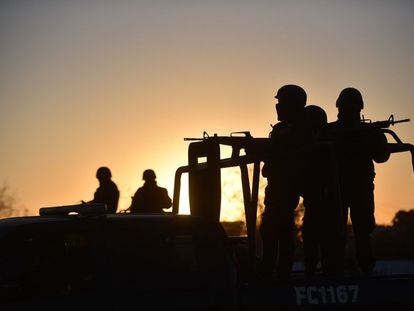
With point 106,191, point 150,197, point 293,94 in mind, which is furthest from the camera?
point 150,197

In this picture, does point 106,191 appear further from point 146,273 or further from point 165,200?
point 146,273

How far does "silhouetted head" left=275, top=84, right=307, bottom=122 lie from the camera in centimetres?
972

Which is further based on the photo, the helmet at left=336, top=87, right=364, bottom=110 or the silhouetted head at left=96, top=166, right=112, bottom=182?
the silhouetted head at left=96, top=166, right=112, bottom=182

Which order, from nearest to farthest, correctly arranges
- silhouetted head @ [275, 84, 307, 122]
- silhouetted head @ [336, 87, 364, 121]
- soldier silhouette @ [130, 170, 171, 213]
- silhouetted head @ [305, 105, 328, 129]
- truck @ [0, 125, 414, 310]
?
truck @ [0, 125, 414, 310] → silhouetted head @ [305, 105, 328, 129] → silhouetted head @ [275, 84, 307, 122] → silhouetted head @ [336, 87, 364, 121] → soldier silhouette @ [130, 170, 171, 213]

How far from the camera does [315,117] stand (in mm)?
9828

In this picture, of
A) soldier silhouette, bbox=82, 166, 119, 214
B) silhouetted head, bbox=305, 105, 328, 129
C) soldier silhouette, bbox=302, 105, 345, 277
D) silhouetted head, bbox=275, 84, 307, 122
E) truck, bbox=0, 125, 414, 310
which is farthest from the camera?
soldier silhouette, bbox=82, 166, 119, 214

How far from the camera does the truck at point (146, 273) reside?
7.64m

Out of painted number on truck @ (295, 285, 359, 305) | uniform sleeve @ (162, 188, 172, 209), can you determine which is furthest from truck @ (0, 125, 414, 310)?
uniform sleeve @ (162, 188, 172, 209)

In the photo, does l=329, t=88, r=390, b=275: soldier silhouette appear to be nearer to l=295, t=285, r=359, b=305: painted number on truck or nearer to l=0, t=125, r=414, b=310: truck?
l=0, t=125, r=414, b=310: truck

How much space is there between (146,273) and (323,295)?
131 cm

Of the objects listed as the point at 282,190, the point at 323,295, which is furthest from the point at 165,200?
the point at 323,295

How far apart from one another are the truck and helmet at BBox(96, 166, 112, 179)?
5.98 metres

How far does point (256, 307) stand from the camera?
7707 mm

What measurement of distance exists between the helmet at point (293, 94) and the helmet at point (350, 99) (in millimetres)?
Answer: 594
